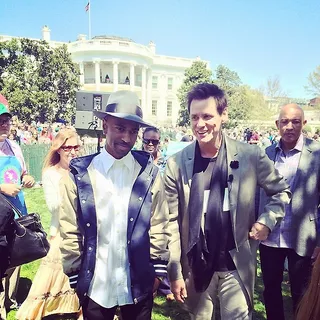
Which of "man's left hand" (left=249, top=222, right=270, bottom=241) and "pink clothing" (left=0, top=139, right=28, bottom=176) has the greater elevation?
"pink clothing" (left=0, top=139, right=28, bottom=176)

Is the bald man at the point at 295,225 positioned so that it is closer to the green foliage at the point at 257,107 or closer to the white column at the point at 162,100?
the green foliage at the point at 257,107

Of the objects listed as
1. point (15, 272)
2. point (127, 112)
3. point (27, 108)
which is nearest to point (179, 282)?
point (127, 112)

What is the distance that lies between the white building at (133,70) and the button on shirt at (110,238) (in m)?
48.6

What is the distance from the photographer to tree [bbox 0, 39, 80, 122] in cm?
2089

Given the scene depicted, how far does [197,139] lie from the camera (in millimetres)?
2266

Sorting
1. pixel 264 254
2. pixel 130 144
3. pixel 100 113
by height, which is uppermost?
pixel 100 113

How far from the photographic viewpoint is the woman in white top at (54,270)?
10.2 ft

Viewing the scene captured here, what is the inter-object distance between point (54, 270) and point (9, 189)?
1056 mm

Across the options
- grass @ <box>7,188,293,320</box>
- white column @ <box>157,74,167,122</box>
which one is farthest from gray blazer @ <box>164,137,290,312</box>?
white column @ <box>157,74,167,122</box>

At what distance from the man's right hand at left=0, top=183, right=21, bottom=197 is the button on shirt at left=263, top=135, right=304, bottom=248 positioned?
7.68ft

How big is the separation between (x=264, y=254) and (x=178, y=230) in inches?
43.8

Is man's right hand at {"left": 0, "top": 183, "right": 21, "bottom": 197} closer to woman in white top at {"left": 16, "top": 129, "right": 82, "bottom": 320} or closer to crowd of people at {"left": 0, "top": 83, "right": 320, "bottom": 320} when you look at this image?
crowd of people at {"left": 0, "top": 83, "right": 320, "bottom": 320}

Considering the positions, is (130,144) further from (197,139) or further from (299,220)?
(299,220)

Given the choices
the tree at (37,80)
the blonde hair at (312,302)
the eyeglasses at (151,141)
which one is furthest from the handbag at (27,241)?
the tree at (37,80)
